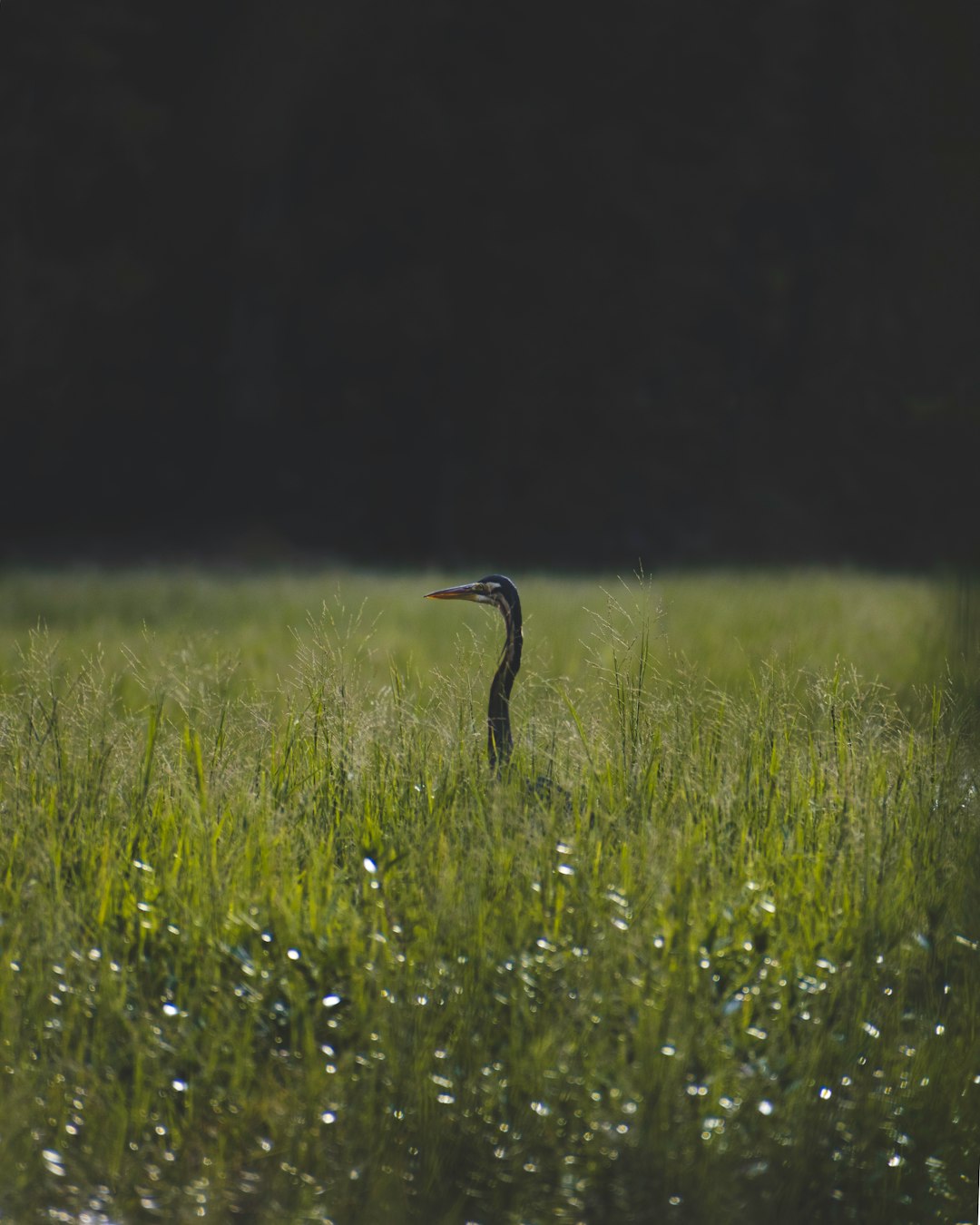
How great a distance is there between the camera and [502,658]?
3316 millimetres

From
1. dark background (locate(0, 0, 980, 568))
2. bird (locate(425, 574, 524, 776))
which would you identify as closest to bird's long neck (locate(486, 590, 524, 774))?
bird (locate(425, 574, 524, 776))

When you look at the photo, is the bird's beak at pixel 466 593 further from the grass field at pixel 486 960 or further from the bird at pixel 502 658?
the grass field at pixel 486 960

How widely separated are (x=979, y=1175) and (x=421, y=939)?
1.28 m

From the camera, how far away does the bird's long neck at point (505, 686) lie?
127 inches

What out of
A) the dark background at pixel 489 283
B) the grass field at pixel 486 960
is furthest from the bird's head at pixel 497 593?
the dark background at pixel 489 283

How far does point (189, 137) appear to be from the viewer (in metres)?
8.77

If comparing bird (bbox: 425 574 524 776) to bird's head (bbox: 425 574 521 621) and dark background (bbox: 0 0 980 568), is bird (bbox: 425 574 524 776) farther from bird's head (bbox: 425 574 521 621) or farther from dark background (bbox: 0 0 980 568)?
dark background (bbox: 0 0 980 568)

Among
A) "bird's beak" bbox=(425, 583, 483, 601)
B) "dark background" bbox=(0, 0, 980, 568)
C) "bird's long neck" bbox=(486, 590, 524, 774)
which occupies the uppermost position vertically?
"dark background" bbox=(0, 0, 980, 568)

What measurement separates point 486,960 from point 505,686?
3.18 feet

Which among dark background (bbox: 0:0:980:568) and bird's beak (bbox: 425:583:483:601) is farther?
dark background (bbox: 0:0:980:568)

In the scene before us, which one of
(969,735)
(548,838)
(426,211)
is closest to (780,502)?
(426,211)

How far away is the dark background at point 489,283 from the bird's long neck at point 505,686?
163 cm

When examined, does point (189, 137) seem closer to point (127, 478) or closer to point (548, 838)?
point (127, 478)

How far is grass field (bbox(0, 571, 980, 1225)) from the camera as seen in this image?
226cm
